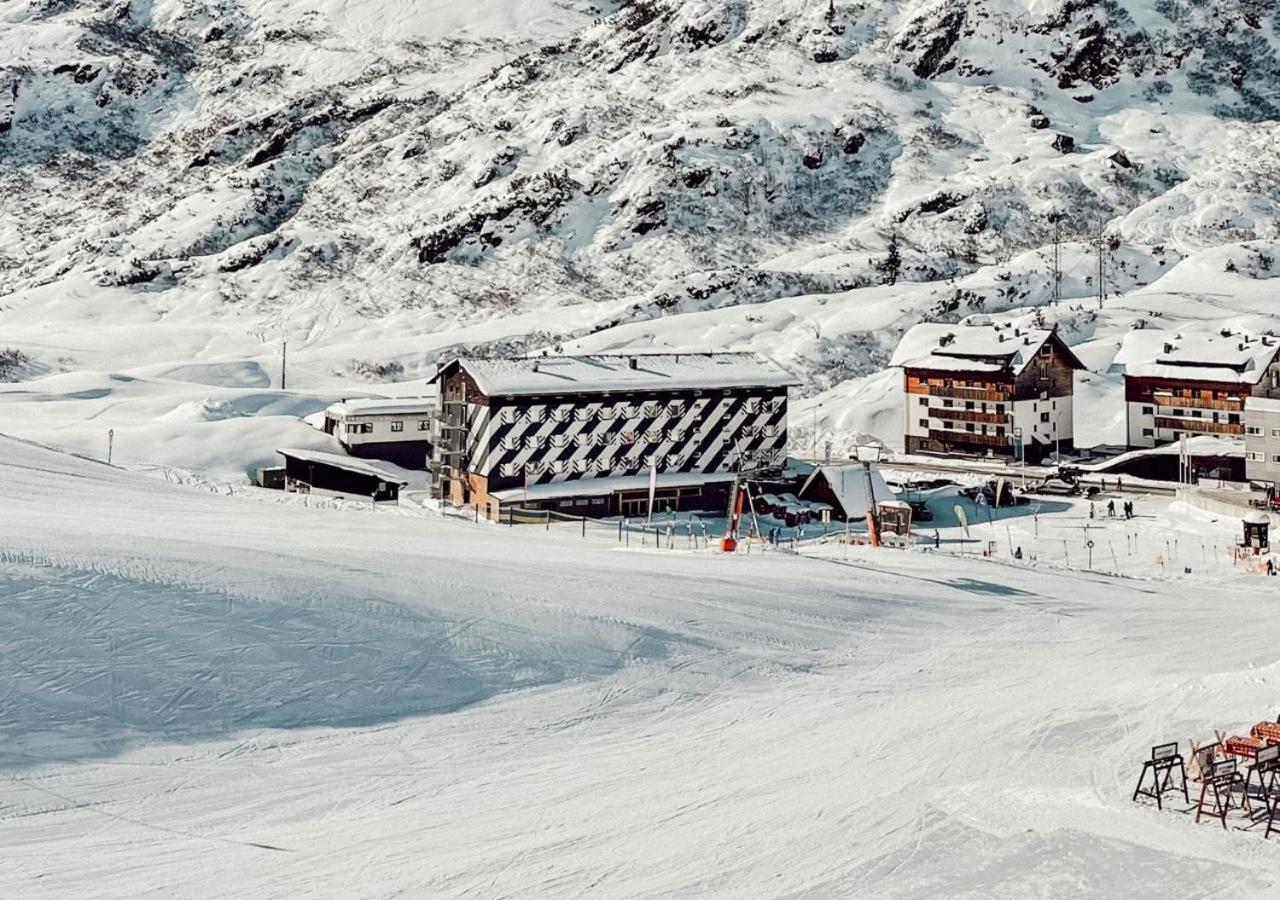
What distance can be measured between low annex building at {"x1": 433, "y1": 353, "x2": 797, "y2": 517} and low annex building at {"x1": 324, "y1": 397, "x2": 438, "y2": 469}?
6148 millimetres

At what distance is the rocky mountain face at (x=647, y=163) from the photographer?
95562 millimetres

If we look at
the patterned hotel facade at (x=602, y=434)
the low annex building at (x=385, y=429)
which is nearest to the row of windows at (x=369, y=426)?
the low annex building at (x=385, y=429)

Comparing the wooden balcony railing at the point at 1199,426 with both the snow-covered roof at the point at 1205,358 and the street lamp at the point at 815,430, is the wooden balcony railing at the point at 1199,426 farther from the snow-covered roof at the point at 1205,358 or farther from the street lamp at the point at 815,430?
the street lamp at the point at 815,430

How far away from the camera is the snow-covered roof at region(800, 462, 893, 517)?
50969 millimetres

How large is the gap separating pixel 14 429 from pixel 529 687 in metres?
45.7

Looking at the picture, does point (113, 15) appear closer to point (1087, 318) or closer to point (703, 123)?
point (703, 123)

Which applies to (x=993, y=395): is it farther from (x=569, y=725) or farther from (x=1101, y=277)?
(x=569, y=725)

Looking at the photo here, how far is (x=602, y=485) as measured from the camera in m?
51.2

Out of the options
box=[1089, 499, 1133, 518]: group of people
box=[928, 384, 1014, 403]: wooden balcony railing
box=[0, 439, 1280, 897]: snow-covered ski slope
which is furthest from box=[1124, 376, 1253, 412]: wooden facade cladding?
box=[0, 439, 1280, 897]: snow-covered ski slope

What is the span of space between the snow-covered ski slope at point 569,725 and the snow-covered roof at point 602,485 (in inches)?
820

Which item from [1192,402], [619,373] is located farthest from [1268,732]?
[1192,402]

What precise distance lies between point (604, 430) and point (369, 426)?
12.2 m

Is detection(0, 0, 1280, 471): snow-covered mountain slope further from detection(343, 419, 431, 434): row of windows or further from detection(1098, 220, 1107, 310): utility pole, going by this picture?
detection(343, 419, 431, 434): row of windows

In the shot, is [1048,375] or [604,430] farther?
[1048,375]
